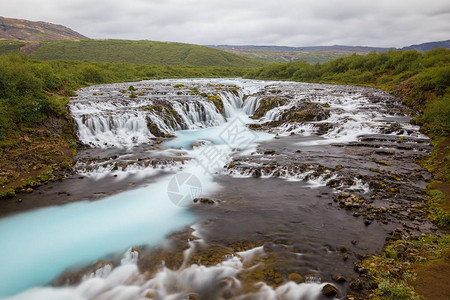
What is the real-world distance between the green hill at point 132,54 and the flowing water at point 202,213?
119543mm

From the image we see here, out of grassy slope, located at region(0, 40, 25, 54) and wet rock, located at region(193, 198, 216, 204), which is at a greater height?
grassy slope, located at region(0, 40, 25, 54)

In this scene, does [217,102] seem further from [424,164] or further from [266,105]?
[424,164]

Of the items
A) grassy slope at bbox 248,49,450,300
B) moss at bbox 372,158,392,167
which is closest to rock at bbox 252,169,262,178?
moss at bbox 372,158,392,167

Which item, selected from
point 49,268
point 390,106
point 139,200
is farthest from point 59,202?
point 390,106

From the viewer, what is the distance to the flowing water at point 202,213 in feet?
23.6

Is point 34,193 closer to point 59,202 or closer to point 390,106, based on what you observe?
point 59,202

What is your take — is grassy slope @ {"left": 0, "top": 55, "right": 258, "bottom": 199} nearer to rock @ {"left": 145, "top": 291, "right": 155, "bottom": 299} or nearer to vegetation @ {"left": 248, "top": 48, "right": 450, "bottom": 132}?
rock @ {"left": 145, "top": 291, "right": 155, "bottom": 299}

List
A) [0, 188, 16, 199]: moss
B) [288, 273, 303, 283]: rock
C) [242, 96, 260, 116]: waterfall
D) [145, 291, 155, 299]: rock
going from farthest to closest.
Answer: [242, 96, 260, 116]: waterfall < [0, 188, 16, 199]: moss < [288, 273, 303, 283]: rock < [145, 291, 155, 299]: rock

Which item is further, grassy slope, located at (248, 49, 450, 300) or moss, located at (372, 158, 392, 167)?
moss, located at (372, 158, 392, 167)

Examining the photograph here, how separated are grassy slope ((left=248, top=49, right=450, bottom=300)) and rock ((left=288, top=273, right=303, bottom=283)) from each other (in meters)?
1.64

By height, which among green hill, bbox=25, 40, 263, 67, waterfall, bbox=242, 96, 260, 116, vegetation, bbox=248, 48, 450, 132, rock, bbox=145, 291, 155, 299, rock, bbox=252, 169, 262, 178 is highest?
green hill, bbox=25, 40, 263, 67

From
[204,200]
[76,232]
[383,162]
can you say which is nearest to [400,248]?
[204,200]

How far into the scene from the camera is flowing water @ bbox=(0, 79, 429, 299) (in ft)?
23.6

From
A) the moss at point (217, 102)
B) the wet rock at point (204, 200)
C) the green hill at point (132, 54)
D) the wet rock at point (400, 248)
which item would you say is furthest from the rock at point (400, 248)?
the green hill at point (132, 54)
